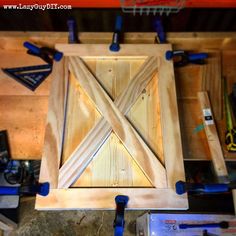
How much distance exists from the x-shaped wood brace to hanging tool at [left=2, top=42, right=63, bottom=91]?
168 millimetres

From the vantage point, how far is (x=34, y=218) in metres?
2.10

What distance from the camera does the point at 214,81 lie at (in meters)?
1.46

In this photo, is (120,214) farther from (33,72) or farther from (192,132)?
(33,72)

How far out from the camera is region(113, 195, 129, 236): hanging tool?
3.42ft

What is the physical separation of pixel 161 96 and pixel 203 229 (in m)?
0.82

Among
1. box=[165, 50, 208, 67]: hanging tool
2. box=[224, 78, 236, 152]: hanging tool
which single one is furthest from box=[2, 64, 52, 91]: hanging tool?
box=[224, 78, 236, 152]: hanging tool

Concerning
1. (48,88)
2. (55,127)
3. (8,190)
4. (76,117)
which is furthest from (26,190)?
(48,88)

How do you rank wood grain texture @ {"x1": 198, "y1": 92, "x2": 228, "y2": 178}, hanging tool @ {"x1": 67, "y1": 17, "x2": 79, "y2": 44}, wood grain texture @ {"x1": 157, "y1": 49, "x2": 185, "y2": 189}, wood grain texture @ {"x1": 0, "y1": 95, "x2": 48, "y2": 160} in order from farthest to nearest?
hanging tool @ {"x1": 67, "y1": 17, "x2": 79, "y2": 44}
wood grain texture @ {"x1": 0, "y1": 95, "x2": 48, "y2": 160}
wood grain texture @ {"x1": 198, "y1": 92, "x2": 228, "y2": 178}
wood grain texture @ {"x1": 157, "y1": 49, "x2": 185, "y2": 189}

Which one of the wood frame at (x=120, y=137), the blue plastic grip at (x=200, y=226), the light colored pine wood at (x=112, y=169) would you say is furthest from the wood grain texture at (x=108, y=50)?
the blue plastic grip at (x=200, y=226)

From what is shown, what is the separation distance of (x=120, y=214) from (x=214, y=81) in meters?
0.93

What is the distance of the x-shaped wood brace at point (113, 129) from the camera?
1.14m

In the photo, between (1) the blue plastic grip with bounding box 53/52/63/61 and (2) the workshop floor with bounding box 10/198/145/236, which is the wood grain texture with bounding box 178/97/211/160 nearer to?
(1) the blue plastic grip with bounding box 53/52/63/61

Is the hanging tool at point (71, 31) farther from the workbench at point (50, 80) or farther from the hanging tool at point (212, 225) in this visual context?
the hanging tool at point (212, 225)

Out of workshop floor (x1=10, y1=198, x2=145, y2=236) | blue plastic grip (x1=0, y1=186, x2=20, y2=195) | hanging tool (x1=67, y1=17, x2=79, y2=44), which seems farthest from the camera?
workshop floor (x1=10, y1=198, x2=145, y2=236)
